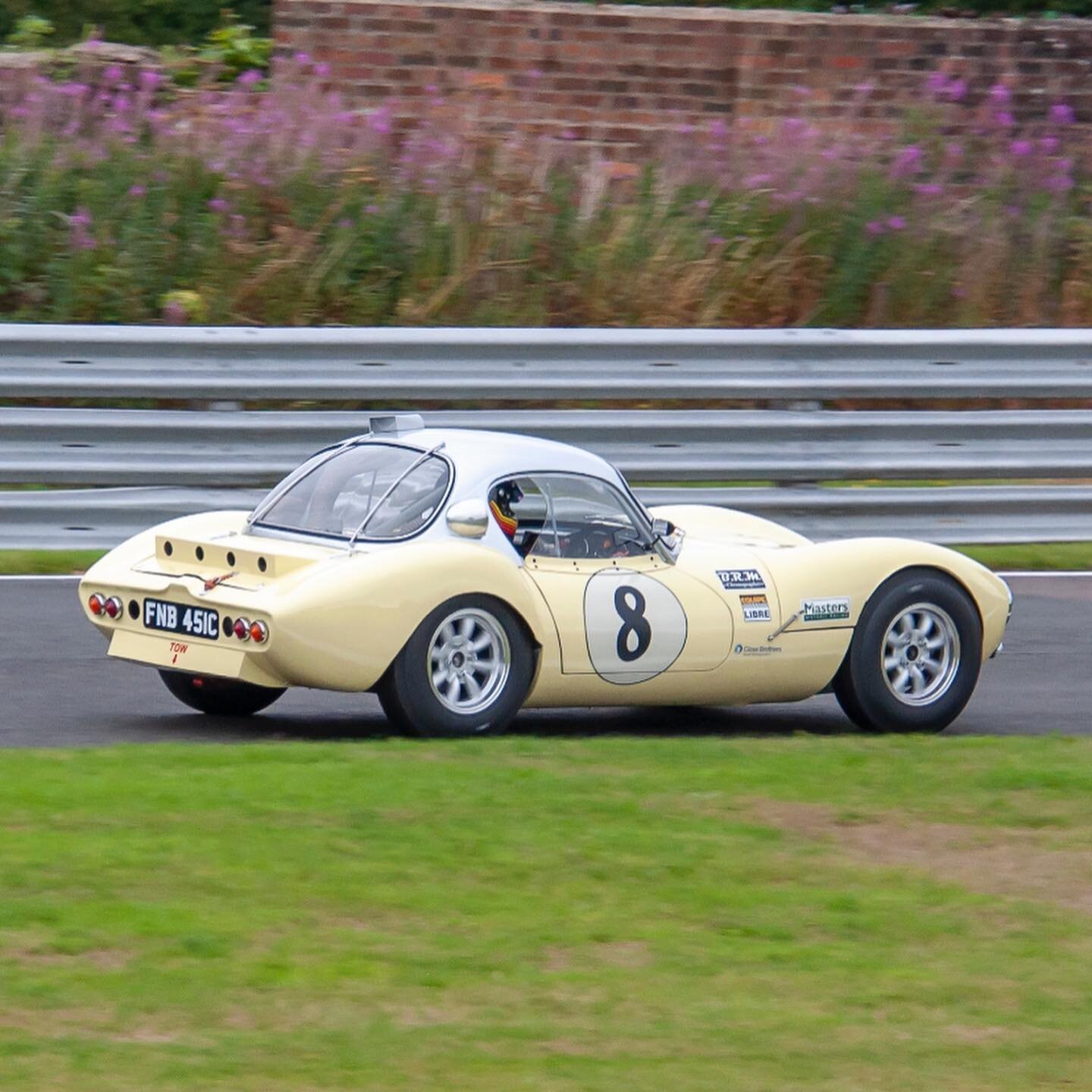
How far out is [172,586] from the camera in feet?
24.6

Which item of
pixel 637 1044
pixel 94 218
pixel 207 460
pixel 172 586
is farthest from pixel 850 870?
pixel 94 218

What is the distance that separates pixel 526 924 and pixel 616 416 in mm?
7103

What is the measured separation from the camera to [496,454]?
7.94 meters

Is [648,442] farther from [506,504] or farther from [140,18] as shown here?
[140,18]

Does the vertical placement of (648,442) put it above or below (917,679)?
above

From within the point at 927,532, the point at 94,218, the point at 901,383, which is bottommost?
the point at 927,532

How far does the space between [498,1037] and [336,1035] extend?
333 millimetres

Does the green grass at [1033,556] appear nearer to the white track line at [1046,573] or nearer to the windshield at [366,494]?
the white track line at [1046,573]

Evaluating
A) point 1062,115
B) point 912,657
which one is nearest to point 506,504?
point 912,657

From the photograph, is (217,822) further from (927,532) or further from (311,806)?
(927,532)

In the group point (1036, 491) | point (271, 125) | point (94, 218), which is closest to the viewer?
point (1036, 491)

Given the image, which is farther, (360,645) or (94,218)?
(94,218)

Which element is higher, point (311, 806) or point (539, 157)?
point (539, 157)

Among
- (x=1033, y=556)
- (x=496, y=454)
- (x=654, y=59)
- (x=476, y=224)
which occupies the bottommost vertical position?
(x=1033, y=556)
